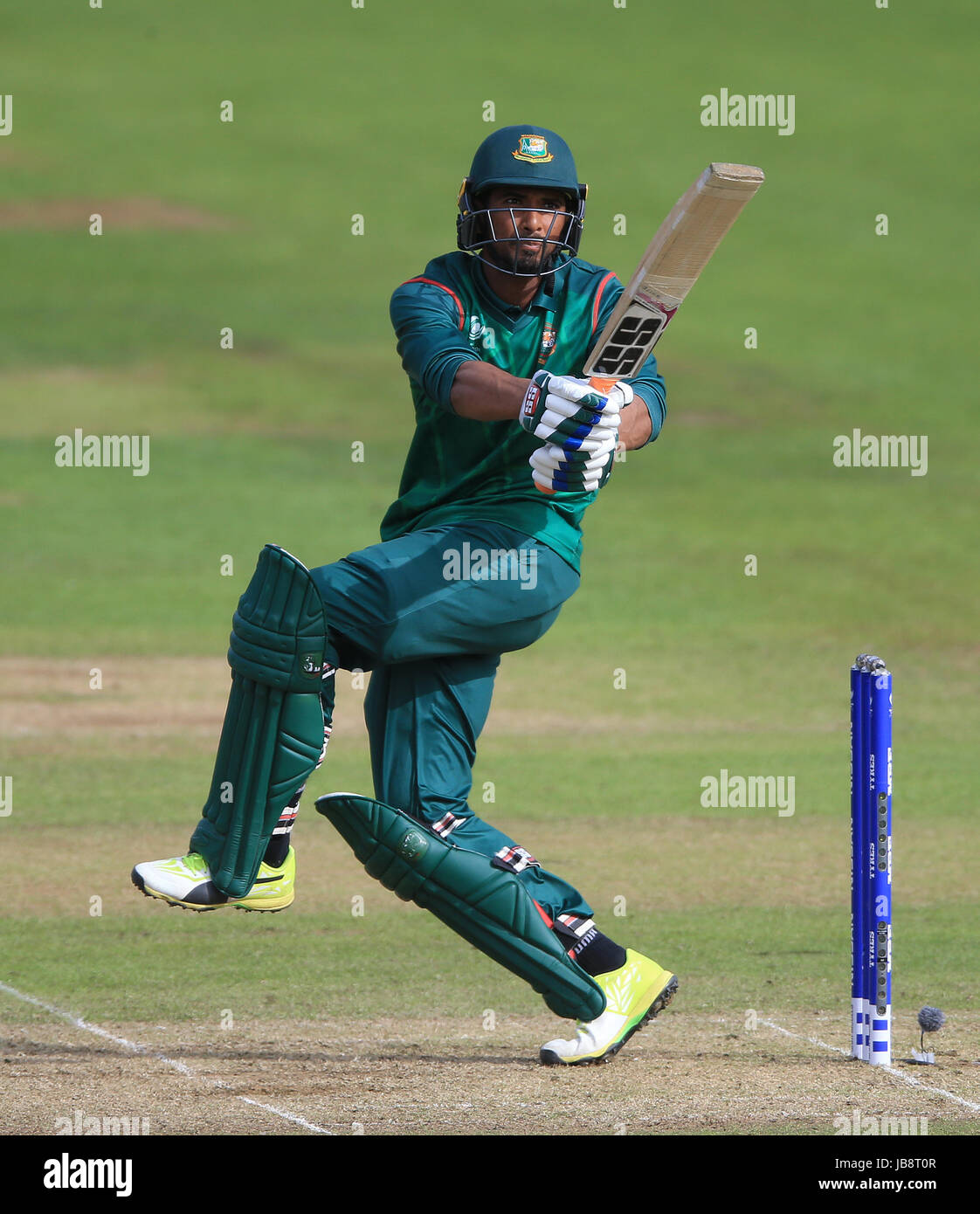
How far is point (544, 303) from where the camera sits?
4.96 metres

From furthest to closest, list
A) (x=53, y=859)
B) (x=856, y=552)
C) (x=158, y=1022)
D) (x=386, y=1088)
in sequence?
(x=856, y=552)
(x=53, y=859)
(x=158, y=1022)
(x=386, y=1088)

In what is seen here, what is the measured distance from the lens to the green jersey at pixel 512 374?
4875 millimetres

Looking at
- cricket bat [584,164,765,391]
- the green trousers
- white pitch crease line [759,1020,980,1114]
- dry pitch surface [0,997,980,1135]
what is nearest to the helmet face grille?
cricket bat [584,164,765,391]

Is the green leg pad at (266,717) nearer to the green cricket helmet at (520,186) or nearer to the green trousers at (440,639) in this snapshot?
the green trousers at (440,639)

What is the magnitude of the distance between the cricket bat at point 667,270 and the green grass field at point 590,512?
1944 mm

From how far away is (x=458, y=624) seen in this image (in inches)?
186

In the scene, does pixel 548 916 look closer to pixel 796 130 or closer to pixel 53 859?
pixel 53 859

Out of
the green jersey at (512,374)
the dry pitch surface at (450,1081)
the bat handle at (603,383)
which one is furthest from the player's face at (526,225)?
the dry pitch surface at (450,1081)

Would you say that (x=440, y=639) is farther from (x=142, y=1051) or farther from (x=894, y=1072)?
(x=894, y=1072)

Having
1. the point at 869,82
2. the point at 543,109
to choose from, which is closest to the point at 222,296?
the point at 543,109

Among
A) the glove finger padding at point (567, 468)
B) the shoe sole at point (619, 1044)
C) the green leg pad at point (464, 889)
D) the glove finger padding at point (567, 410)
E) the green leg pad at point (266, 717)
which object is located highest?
the glove finger padding at point (567, 410)

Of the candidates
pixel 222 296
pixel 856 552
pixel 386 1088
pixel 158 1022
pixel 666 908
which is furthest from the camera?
pixel 222 296

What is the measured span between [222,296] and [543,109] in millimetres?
9181

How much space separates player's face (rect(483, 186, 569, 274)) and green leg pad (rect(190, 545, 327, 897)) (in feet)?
3.27
